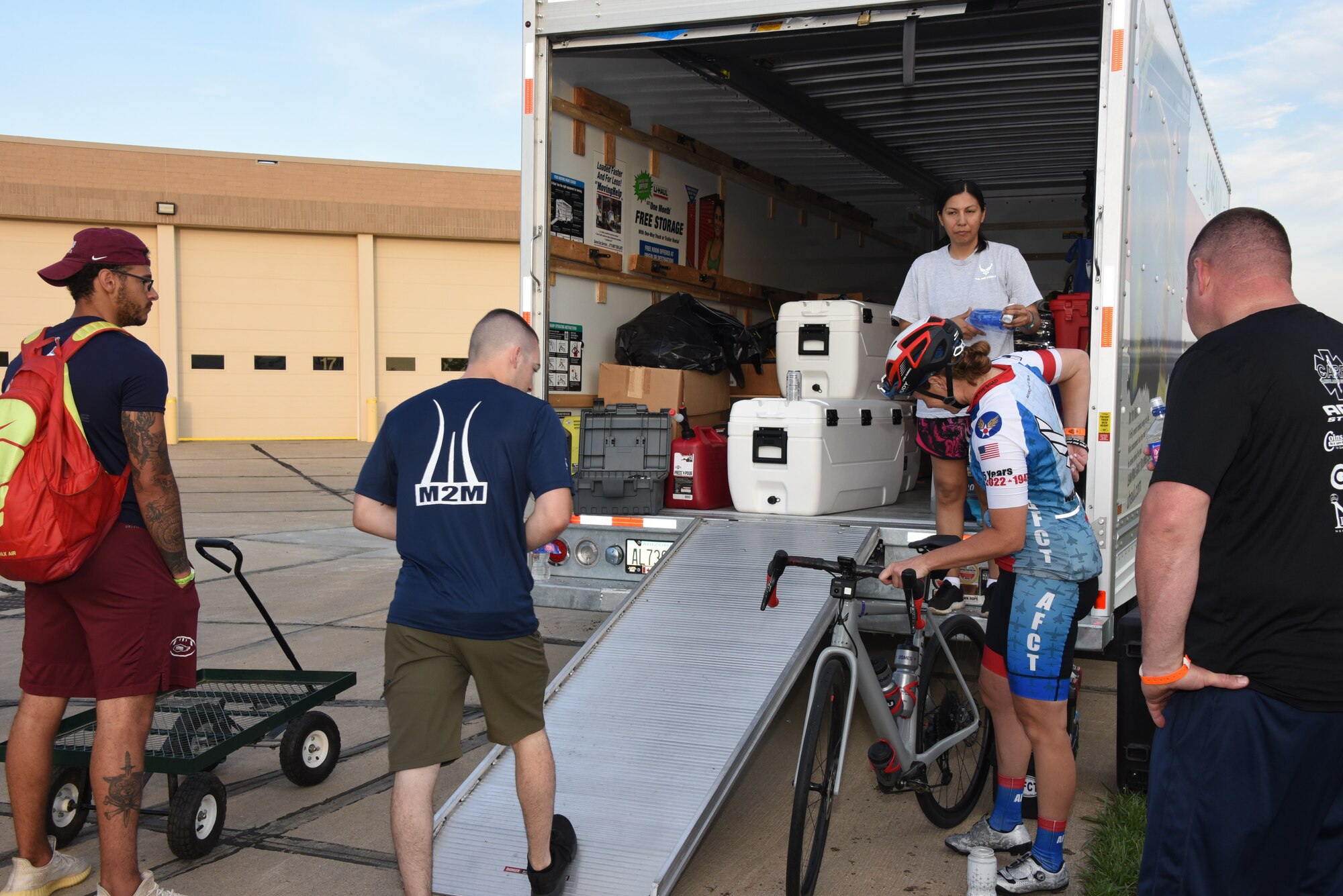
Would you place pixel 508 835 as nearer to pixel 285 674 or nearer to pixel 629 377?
pixel 285 674

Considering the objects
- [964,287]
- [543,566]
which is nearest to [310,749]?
[543,566]

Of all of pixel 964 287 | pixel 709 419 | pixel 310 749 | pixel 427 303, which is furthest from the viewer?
pixel 427 303

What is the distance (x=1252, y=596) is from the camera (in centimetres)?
200

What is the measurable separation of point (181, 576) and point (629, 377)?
283cm

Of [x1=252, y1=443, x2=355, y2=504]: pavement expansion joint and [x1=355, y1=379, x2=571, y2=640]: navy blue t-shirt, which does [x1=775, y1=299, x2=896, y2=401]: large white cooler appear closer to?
[x1=355, y1=379, x2=571, y2=640]: navy blue t-shirt

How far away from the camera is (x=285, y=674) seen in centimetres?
423

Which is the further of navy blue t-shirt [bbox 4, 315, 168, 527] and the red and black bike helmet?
the red and black bike helmet

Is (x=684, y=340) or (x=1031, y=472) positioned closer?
(x=1031, y=472)

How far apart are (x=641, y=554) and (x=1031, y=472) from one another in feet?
6.72

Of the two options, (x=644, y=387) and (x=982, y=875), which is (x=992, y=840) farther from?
(x=644, y=387)

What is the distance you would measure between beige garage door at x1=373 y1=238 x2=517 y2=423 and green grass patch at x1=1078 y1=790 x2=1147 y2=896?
61.7ft

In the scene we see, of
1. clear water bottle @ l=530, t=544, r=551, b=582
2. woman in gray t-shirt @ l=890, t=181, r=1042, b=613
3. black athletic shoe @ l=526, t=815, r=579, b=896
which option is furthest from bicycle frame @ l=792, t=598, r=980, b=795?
clear water bottle @ l=530, t=544, r=551, b=582

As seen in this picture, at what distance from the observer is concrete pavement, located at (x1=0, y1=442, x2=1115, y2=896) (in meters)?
3.37

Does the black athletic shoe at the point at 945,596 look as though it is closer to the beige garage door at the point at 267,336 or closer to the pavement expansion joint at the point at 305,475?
the pavement expansion joint at the point at 305,475
